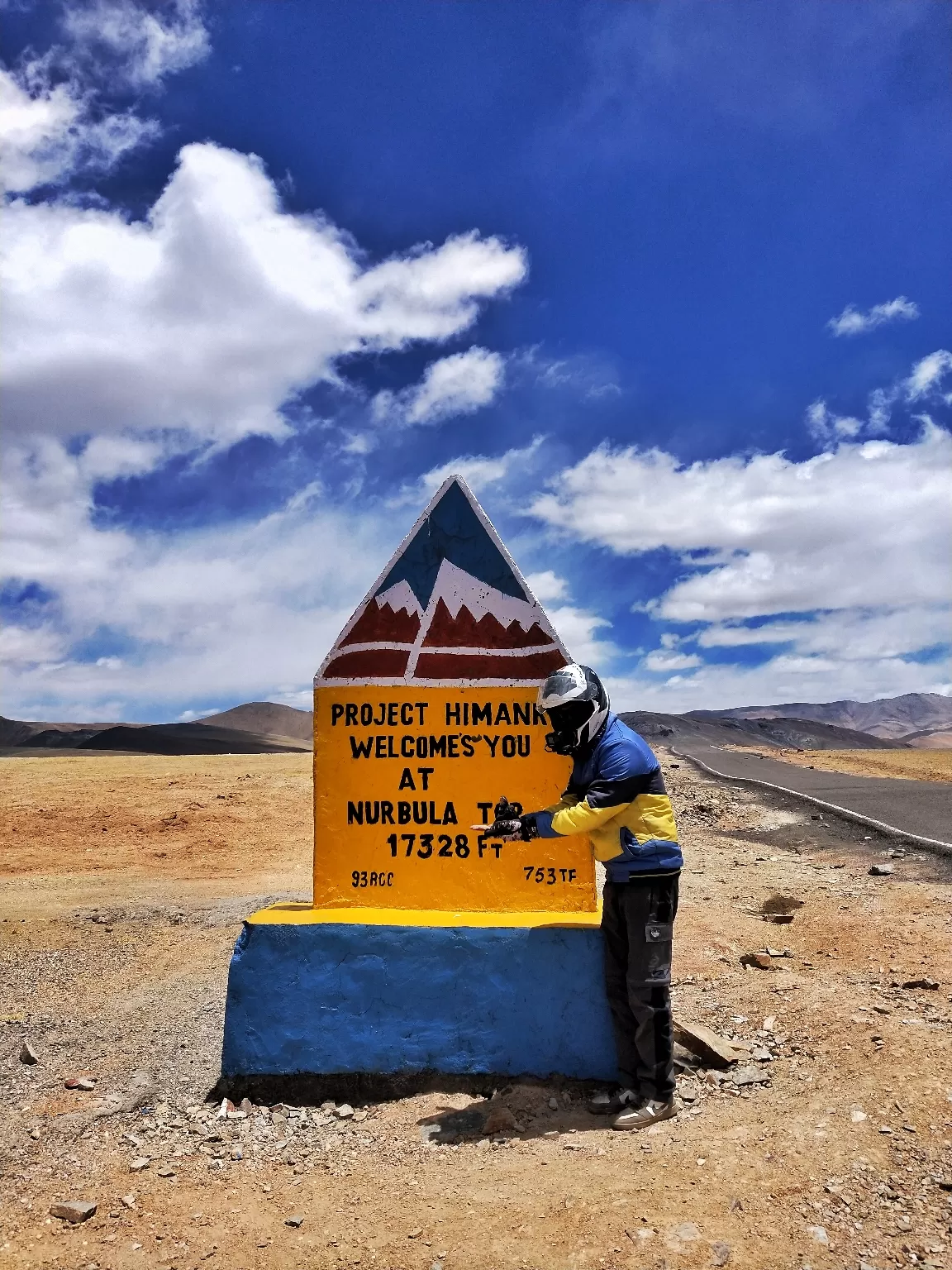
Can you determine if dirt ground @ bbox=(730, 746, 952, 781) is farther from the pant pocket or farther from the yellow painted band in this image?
the pant pocket

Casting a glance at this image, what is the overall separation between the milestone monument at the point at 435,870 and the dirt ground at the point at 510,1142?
0.27 m

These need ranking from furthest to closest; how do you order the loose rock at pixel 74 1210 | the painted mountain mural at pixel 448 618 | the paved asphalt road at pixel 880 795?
1. the paved asphalt road at pixel 880 795
2. the painted mountain mural at pixel 448 618
3. the loose rock at pixel 74 1210

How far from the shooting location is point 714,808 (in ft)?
59.2

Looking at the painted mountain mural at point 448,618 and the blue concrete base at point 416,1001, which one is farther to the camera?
the painted mountain mural at point 448,618

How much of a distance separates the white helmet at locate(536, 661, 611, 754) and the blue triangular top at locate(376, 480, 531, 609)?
2.70ft

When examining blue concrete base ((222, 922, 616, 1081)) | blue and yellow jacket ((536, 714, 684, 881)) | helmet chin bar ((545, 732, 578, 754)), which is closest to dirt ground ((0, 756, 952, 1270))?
blue concrete base ((222, 922, 616, 1081))

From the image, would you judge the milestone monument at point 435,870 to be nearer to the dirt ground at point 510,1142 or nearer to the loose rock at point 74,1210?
the dirt ground at point 510,1142

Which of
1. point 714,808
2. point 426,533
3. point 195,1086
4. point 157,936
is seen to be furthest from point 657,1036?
point 714,808

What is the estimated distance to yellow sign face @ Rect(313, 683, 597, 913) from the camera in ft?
16.5

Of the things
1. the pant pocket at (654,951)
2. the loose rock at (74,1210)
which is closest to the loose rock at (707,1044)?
the pant pocket at (654,951)

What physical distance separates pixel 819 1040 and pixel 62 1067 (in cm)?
413

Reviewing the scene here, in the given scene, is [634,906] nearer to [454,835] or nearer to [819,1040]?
[454,835]

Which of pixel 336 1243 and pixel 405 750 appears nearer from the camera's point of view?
pixel 336 1243

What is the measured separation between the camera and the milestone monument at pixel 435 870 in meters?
4.71
